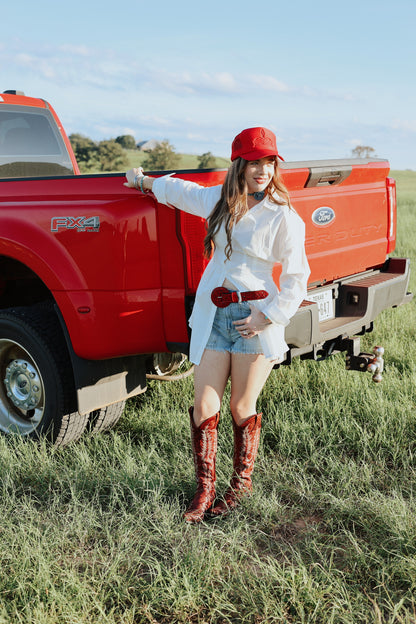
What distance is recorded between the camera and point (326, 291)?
12.2ft

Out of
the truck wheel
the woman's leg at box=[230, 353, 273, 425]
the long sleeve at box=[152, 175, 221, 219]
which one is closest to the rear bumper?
the woman's leg at box=[230, 353, 273, 425]

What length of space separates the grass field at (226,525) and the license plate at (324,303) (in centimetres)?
58

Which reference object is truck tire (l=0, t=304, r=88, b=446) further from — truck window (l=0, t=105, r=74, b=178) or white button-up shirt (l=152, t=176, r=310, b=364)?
truck window (l=0, t=105, r=74, b=178)

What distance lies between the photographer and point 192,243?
2932mm

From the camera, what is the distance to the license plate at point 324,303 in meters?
3.62

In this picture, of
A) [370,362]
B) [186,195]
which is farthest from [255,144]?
[370,362]

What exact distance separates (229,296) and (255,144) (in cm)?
65

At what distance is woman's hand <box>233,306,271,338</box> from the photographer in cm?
274

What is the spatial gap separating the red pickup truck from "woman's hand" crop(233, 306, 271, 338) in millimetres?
356

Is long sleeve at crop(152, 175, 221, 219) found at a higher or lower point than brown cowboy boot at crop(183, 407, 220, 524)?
higher

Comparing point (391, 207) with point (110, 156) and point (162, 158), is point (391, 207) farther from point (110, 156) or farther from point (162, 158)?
point (162, 158)

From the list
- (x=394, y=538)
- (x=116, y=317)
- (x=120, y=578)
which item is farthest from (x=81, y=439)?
(x=394, y=538)

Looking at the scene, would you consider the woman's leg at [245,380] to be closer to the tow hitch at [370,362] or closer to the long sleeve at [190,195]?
the long sleeve at [190,195]

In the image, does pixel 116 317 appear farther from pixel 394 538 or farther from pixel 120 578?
pixel 394 538
